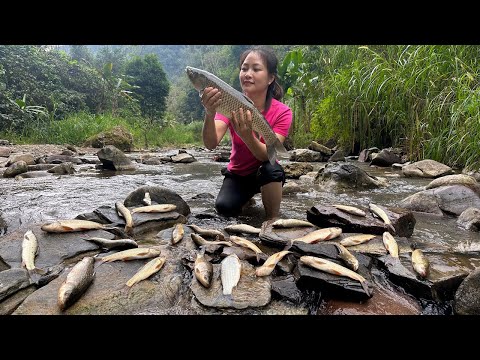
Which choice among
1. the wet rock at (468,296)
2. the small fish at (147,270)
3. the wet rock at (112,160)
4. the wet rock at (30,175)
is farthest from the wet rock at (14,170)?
the wet rock at (468,296)

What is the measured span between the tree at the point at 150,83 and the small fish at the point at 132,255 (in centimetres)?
2889

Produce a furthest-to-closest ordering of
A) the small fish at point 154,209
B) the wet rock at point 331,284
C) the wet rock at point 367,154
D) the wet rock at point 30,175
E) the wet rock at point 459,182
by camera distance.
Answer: the wet rock at point 367,154, the wet rock at point 30,175, the wet rock at point 459,182, the small fish at point 154,209, the wet rock at point 331,284

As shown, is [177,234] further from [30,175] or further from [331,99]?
[331,99]

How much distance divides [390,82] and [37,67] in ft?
65.0

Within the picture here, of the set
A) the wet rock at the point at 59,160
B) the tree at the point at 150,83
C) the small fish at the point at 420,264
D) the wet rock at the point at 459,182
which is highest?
the tree at the point at 150,83

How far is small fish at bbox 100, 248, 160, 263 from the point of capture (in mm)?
2145

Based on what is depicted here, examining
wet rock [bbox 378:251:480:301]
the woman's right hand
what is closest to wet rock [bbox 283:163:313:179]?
the woman's right hand

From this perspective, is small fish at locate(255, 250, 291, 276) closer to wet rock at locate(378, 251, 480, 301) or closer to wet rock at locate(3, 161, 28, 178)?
wet rock at locate(378, 251, 480, 301)

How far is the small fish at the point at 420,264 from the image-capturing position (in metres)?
1.95

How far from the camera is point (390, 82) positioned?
8516 millimetres

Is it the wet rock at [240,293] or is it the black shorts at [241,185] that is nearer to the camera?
the wet rock at [240,293]

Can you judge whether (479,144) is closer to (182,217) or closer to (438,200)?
(438,200)

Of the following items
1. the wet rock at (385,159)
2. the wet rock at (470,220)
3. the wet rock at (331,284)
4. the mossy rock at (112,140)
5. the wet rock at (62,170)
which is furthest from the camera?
the mossy rock at (112,140)

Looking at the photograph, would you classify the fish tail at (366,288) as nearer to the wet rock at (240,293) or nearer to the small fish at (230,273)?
the wet rock at (240,293)
